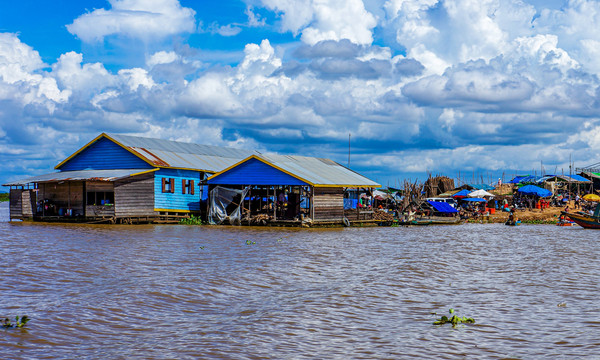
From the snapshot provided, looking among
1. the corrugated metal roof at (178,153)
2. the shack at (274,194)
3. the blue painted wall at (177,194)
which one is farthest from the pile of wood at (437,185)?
the blue painted wall at (177,194)

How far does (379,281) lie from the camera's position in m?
14.6

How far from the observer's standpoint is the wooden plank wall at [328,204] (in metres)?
34.7

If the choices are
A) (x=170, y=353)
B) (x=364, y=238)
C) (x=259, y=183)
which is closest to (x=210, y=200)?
(x=259, y=183)

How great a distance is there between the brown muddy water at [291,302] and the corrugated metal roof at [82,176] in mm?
13524

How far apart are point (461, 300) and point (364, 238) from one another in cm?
1648

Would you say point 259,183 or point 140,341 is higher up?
point 259,183

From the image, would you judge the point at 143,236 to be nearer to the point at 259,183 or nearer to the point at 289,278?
the point at 259,183

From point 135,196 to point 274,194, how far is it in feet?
29.4

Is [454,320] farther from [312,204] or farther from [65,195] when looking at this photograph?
[65,195]

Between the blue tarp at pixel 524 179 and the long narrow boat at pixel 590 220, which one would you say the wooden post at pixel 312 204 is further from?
the blue tarp at pixel 524 179

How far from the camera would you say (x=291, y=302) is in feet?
38.4

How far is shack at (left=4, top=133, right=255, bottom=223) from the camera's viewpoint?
35.6 metres

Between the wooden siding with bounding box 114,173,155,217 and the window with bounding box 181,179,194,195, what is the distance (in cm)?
291

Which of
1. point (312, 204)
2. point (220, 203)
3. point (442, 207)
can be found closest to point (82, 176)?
point (220, 203)
